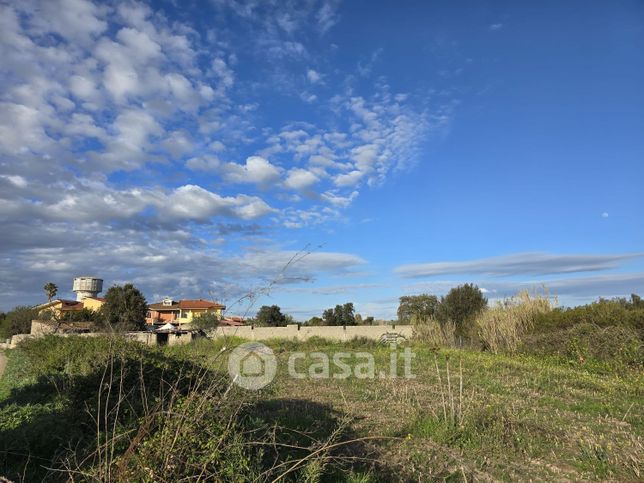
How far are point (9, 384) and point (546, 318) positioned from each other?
16.3 meters

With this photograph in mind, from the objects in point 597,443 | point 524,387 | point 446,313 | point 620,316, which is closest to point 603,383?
point 524,387

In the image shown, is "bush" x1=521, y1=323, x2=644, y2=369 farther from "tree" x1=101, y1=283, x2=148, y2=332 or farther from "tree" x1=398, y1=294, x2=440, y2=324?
"tree" x1=398, y1=294, x2=440, y2=324

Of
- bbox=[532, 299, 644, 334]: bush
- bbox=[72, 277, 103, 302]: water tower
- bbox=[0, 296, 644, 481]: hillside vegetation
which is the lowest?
bbox=[0, 296, 644, 481]: hillside vegetation

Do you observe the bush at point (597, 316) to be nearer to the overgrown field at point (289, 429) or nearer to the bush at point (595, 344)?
the bush at point (595, 344)

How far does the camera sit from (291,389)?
9.39 meters

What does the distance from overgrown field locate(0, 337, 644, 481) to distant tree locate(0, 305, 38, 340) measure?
34685 millimetres

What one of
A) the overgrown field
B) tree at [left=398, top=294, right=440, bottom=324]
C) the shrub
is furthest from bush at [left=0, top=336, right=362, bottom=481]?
tree at [left=398, top=294, right=440, bottom=324]

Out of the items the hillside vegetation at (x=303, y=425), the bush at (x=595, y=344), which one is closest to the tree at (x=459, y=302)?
the bush at (x=595, y=344)

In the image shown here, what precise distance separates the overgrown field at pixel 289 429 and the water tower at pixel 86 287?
6030cm

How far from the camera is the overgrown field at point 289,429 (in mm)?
3281

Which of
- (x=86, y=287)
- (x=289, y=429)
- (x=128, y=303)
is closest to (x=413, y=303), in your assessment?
(x=128, y=303)

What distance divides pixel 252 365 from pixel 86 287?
59.8 metres

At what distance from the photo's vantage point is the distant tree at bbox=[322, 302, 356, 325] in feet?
153

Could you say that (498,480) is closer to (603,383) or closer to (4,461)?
(4,461)
